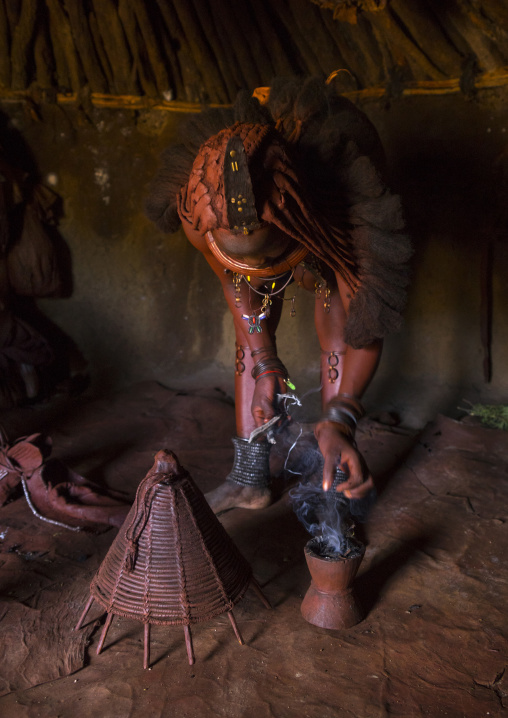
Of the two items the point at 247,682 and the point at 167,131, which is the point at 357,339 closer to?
the point at 247,682

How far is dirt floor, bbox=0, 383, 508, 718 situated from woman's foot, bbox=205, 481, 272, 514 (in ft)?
0.17

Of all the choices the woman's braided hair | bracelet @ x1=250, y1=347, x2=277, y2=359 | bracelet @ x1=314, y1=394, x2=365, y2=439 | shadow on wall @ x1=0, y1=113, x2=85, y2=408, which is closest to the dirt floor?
bracelet @ x1=314, y1=394, x2=365, y2=439

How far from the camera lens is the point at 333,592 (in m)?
1.96

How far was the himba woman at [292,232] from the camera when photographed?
2020mm

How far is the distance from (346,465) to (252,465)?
0.82m

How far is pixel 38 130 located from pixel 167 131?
101 cm

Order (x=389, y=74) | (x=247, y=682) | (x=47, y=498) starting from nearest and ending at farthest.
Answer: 1. (x=247, y=682)
2. (x=47, y=498)
3. (x=389, y=74)

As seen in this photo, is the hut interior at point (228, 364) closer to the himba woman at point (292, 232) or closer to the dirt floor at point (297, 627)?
the dirt floor at point (297, 627)

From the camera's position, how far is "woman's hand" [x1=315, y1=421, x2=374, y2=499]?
205 cm

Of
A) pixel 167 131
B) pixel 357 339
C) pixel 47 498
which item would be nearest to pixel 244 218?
pixel 357 339

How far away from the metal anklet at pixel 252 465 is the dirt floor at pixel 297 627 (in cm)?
14

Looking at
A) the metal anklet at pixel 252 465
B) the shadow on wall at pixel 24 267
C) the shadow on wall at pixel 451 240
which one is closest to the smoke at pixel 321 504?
the metal anklet at pixel 252 465

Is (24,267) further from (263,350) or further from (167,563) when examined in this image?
(167,563)

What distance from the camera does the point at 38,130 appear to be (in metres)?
4.64
